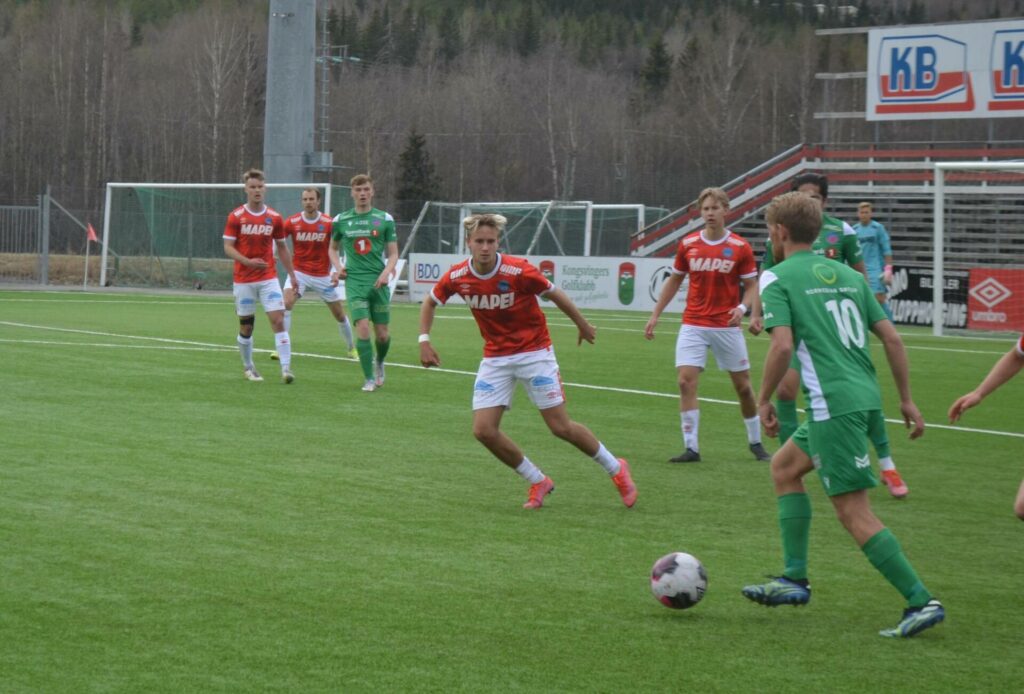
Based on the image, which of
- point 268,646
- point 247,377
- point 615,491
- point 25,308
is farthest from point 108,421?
point 25,308

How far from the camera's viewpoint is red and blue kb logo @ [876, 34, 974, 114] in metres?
36.2

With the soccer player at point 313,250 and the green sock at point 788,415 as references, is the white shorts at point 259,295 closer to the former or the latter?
the soccer player at point 313,250

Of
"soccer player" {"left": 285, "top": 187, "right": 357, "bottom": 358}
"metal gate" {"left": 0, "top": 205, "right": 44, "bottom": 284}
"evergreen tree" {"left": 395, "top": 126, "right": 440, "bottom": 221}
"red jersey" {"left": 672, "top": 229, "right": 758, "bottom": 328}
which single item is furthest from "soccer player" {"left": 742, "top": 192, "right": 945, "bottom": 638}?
"evergreen tree" {"left": 395, "top": 126, "right": 440, "bottom": 221}

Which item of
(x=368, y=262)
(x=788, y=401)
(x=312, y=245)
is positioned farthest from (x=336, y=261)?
(x=788, y=401)

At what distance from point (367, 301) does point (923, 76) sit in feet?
84.1

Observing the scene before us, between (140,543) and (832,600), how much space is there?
3.52m

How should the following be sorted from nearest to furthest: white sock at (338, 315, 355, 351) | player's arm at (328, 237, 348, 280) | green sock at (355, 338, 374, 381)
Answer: green sock at (355, 338, 374, 381) < player's arm at (328, 237, 348, 280) < white sock at (338, 315, 355, 351)

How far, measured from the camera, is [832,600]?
21.1 ft

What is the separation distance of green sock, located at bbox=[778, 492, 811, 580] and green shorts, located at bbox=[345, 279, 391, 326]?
9514 millimetres

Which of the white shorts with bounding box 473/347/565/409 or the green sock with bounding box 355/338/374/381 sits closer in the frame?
the white shorts with bounding box 473/347/565/409

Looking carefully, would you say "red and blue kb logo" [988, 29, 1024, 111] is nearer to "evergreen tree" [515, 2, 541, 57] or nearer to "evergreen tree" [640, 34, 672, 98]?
"evergreen tree" [640, 34, 672, 98]

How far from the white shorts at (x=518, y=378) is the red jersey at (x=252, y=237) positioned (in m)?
7.62

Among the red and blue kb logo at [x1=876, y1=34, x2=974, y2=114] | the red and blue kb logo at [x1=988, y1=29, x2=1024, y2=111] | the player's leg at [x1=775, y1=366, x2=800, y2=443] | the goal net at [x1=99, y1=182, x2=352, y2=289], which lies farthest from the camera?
the goal net at [x1=99, y1=182, x2=352, y2=289]

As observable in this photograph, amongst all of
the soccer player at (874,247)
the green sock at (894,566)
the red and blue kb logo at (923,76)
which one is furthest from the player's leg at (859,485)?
the red and blue kb logo at (923,76)
